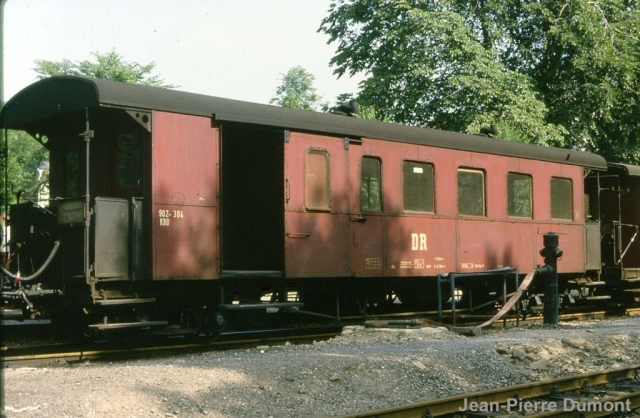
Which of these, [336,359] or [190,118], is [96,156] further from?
[336,359]

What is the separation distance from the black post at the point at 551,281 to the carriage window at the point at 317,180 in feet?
12.2

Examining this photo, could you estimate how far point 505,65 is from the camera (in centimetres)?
3206

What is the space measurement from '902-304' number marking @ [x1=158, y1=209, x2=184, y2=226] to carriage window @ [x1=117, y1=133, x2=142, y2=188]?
0.72 meters

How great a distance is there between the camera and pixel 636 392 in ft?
25.4

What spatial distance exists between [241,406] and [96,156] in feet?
19.7

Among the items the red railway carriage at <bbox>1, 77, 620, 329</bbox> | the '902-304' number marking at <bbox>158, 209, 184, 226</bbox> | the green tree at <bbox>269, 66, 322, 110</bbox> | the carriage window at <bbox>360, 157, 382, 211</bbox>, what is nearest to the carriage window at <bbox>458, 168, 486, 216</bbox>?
the red railway carriage at <bbox>1, 77, 620, 329</bbox>

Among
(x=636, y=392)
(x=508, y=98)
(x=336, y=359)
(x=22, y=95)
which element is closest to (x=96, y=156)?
(x=22, y=95)

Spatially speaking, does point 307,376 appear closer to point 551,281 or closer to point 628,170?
point 551,281

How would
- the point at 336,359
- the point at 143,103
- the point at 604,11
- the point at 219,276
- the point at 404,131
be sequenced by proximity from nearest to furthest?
1. the point at 336,359
2. the point at 143,103
3. the point at 219,276
4. the point at 404,131
5. the point at 604,11

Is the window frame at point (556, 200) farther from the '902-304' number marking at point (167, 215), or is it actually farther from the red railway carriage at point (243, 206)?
the '902-304' number marking at point (167, 215)

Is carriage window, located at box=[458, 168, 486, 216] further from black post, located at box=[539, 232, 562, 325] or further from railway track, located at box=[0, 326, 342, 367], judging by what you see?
railway track, located at box=[0, 326, 342, 367]

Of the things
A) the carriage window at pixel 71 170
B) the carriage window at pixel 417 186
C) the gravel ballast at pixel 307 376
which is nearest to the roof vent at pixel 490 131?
the carriage window at pixel 417 186

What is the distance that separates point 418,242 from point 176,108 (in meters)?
5.18

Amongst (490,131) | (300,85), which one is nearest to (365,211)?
(490,131)
